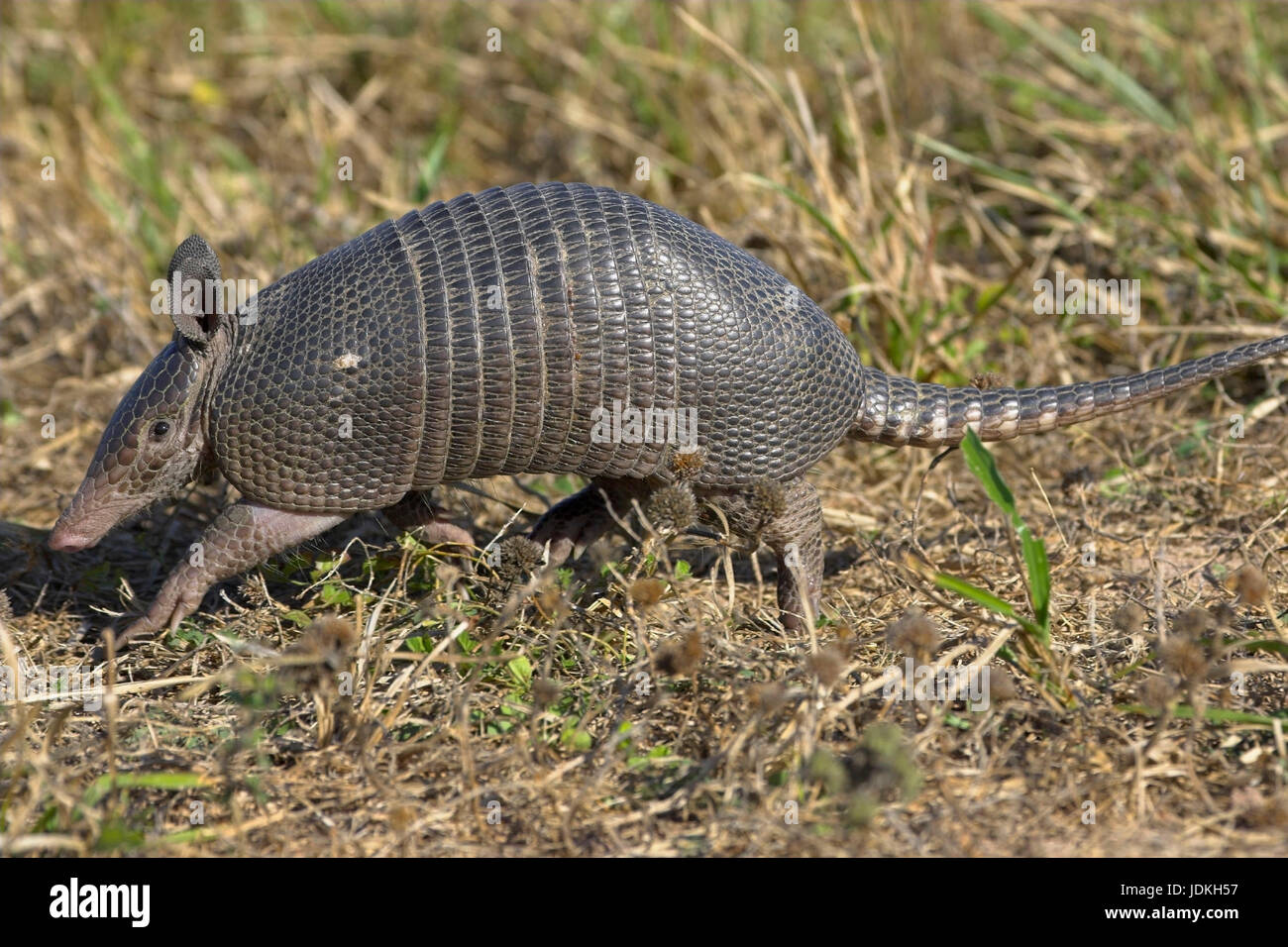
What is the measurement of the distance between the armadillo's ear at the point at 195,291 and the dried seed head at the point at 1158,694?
325 centimetres

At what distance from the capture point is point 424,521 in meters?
5.06

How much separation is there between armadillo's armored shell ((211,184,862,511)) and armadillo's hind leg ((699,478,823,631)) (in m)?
0.11

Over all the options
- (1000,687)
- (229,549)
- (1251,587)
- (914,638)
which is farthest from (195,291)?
(1251,587)

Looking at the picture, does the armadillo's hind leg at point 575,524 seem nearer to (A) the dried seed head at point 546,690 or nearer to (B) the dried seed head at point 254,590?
(B) the dried seed head at point 254,590

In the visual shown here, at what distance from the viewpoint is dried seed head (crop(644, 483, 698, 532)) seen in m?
4.20

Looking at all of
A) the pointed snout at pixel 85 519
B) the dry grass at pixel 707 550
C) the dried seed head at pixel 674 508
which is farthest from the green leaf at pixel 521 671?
the pointed snout at pixel 85 519

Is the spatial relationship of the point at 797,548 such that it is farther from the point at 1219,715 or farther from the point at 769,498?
the point at 1219,715

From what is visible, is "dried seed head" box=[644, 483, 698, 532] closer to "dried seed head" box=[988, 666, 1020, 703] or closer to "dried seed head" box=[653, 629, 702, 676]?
"dried seed head" box=[653, 629, 702, 676]

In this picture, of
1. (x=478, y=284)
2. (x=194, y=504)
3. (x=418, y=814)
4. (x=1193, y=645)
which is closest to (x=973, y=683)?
(x=1193, y=645)

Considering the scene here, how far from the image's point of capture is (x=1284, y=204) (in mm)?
6711

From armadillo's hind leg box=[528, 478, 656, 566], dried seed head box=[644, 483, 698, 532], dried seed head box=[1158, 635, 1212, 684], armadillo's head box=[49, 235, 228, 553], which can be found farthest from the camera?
armadillo's hind leg box=[528, 478, 656, 566]

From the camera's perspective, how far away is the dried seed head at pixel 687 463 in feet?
14.4

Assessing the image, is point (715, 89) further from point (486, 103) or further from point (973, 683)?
point (973, 683)

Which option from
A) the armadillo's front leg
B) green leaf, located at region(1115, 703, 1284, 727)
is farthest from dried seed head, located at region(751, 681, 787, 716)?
the armadillo's front leg
